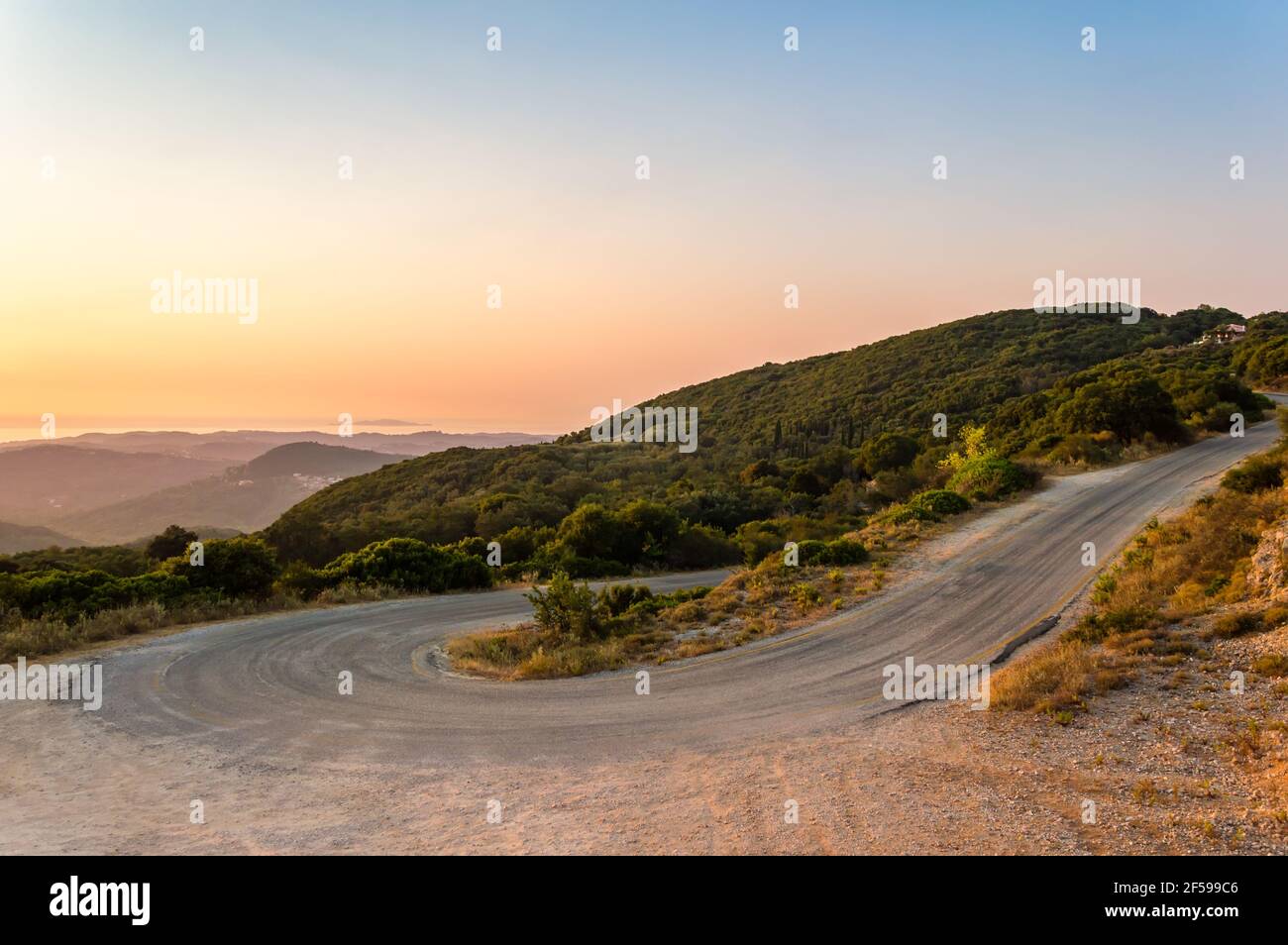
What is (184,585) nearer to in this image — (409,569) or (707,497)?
(409,569)

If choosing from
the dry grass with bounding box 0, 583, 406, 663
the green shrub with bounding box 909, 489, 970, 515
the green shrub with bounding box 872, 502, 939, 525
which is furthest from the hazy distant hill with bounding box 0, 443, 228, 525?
the green shrub with bounding box 909, 489, 970, 515

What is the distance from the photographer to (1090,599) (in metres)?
16.8

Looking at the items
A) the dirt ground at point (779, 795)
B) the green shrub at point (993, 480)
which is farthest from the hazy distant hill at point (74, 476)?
the dirt ground at point (779, 795)

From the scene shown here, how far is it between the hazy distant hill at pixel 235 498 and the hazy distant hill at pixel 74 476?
11662 millimetres

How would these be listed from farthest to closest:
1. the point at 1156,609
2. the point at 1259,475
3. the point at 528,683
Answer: the point at 1259,475 → the point at 1156,609 → the point at 528,683

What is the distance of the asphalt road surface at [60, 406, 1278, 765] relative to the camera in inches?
433

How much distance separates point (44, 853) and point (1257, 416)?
52402 millimetres

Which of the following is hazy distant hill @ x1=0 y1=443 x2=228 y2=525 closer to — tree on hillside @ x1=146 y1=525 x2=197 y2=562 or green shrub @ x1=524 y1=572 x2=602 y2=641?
tree on hillside @ x1=146 y1=525 x2=197 y2=562

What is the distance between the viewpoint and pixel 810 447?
7544 centimetres

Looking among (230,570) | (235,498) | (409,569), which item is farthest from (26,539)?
(409,569)

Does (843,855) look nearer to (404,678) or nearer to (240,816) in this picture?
(240,816)

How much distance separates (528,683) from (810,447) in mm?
64620

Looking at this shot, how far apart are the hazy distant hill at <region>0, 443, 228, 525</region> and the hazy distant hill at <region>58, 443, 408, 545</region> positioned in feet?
38.3

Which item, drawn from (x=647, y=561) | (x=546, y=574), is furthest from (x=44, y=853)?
(x=647, y=561)
